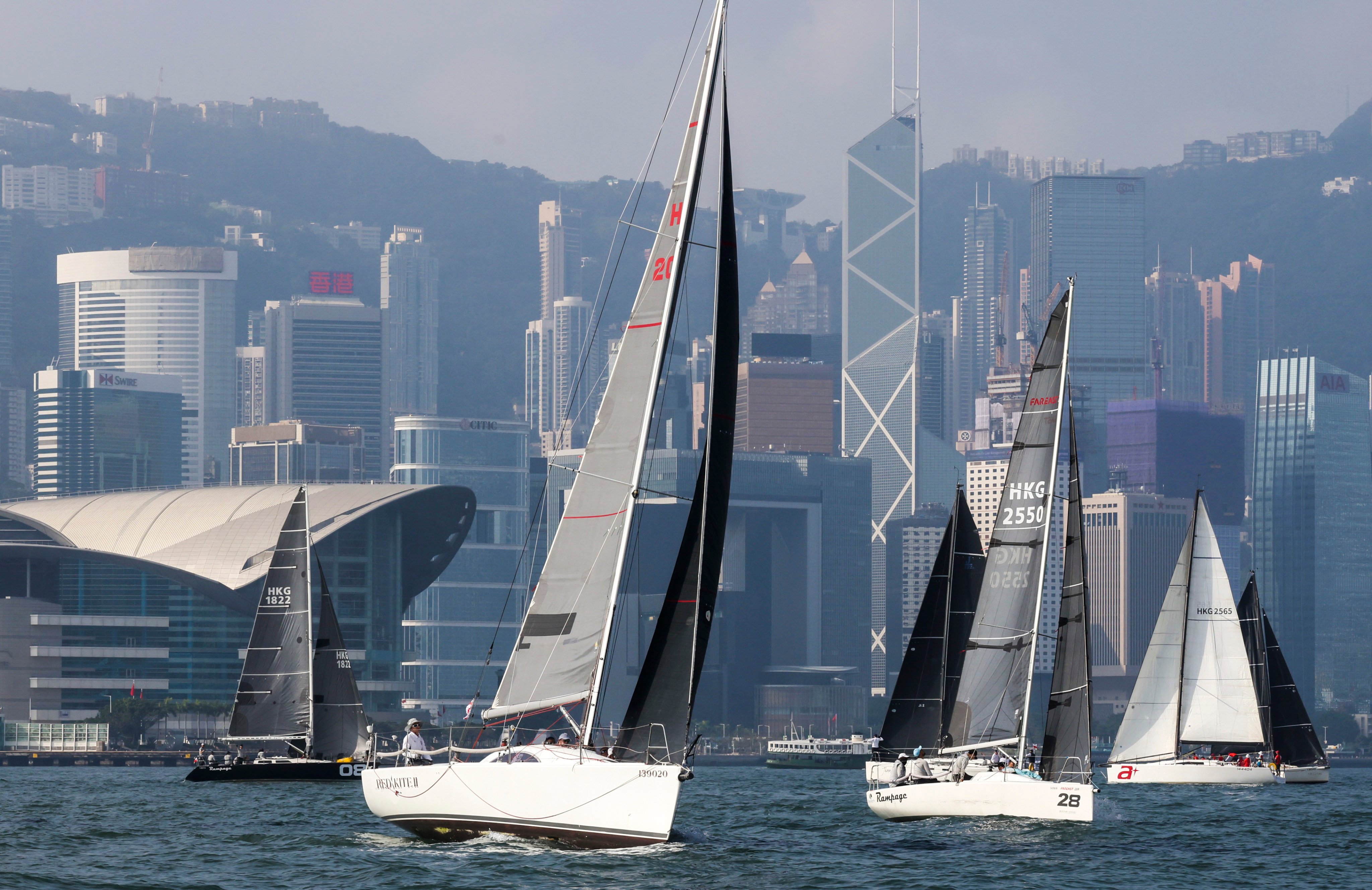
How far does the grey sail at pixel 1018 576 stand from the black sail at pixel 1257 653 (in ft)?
107

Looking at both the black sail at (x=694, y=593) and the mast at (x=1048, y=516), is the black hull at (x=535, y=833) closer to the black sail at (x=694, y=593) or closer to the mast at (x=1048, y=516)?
the black sail at (x=694, y=593)

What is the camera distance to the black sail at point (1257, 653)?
254 ft

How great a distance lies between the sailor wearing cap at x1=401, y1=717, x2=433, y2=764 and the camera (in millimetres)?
38062

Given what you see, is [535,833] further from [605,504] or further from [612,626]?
[605,504]

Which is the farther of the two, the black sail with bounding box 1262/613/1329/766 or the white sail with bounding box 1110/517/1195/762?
the black sail with bounding box 1262/613/1329/766

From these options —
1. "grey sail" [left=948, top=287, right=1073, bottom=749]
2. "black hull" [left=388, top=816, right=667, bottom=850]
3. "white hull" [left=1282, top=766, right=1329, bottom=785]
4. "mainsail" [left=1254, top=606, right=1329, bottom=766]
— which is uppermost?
"grey sail" [left=948, top=287, right=1073, bottom=749]

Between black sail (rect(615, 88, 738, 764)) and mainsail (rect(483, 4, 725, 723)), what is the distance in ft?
2.50

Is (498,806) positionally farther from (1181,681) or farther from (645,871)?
(1181,681)

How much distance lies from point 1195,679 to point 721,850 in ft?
124

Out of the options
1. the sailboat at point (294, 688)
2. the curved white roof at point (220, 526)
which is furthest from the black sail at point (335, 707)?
the curved white roof at point (220, 526)

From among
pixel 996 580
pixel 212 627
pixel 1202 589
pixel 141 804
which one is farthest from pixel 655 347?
pixel 212 627

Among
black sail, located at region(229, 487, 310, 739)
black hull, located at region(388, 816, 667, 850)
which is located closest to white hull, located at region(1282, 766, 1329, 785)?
black sail, located at region(229, 487, 310, 739)

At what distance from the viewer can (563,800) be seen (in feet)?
111

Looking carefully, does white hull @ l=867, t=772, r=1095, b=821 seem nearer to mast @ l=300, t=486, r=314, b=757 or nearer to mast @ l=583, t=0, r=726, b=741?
mast @ l=583, t=0, r=726, b=741
